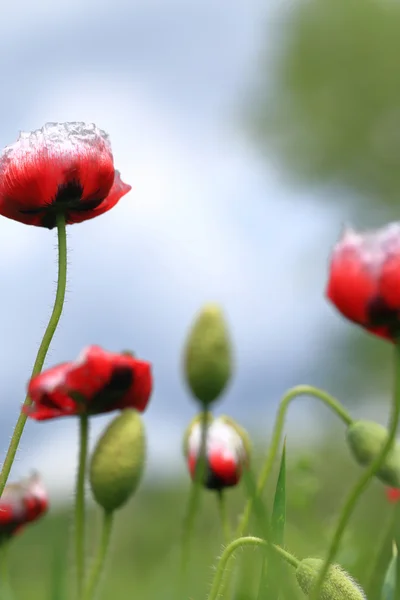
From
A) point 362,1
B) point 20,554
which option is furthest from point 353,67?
point 20,554

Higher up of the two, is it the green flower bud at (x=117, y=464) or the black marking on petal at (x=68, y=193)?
the black marking on petal at (x=68, y=193)

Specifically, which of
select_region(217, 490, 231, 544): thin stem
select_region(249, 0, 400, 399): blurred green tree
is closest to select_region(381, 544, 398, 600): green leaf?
select_region(217, 490, 231, 544): thin stem

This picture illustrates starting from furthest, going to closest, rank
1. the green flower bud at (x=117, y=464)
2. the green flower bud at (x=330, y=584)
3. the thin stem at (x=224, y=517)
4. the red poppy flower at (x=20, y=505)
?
the red poppy flower at (x=20, y=505) → the thin stem at (x=224, y=517) → the green flower bud at (x=117, y=464) → the green flower bud at (x=330, y=584)

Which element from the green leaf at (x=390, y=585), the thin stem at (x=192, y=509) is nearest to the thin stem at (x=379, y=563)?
the green leaf at (x=390, y=585)

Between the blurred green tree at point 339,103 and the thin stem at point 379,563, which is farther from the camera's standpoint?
the blurred green tree at point 339,103

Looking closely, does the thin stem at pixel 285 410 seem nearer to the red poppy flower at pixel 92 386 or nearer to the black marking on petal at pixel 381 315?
the red poppy flower at pixel 92 386

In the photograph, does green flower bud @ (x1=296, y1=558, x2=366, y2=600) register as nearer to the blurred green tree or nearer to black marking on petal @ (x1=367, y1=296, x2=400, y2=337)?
black marking on petal @ (x1=367, y1=296, x2=400, y2=337)

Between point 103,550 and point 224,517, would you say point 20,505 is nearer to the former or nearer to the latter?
point 224,517
